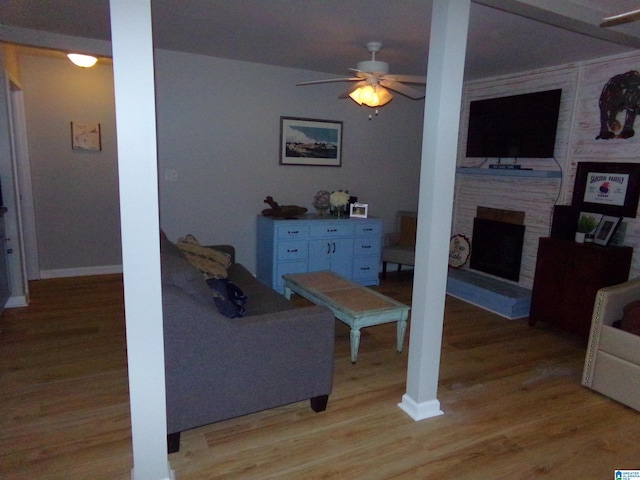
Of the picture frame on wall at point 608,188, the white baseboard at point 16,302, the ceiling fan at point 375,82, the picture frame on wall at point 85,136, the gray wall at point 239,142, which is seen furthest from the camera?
the picture frame on wall at point 85,136

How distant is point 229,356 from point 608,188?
3.58m

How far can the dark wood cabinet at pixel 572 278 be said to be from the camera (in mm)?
3447

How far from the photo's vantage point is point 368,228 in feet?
16.3

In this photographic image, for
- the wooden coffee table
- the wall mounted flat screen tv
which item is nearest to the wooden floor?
the wooden coffee table

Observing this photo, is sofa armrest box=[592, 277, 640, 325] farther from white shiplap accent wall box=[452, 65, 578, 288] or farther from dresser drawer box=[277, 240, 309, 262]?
dresser drawer box=[277, 240, 309, 262]

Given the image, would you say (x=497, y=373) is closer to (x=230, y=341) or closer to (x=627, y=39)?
(x=230, y=341)

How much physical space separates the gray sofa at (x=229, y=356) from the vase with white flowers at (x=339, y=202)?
273 cm

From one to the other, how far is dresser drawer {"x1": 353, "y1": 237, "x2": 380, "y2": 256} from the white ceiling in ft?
6.27

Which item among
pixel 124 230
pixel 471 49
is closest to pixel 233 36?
pixel 471 49

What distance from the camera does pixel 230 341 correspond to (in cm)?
207

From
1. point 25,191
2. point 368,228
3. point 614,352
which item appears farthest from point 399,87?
point 25,191

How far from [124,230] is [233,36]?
2.64 m

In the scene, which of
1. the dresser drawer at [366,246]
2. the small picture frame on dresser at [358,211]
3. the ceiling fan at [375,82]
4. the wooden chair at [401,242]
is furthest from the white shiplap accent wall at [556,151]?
the ceiling fan at [375,82]

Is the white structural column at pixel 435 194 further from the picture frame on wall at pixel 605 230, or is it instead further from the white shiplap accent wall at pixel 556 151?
the white shiplap accent wall at pixel 556 151
